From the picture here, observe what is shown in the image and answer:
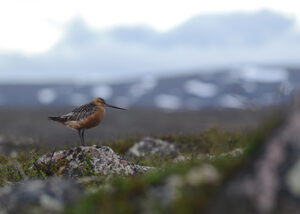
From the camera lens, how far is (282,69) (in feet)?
645

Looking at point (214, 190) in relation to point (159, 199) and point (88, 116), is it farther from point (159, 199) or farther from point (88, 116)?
point (88, 116)

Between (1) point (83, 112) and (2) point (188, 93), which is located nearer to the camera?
(1) point (83, 112)

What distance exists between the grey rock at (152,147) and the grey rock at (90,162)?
4914 millimetres

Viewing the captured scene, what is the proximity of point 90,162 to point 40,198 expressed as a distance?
10.4 ft

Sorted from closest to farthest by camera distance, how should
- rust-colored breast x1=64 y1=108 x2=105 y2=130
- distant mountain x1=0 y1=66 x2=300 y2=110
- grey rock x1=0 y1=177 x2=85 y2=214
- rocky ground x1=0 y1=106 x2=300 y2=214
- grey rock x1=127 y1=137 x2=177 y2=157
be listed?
rocky ground x1=0 y1=106 x2=300 y2=214
grey rock x1=0 y1=177 x2=85 y2=214
rust-colored breast x1=64 y1=108 x2=105 y2=130
grey rock x1=127 y1=137 x2=177 y2=157
distant mountain x1=0 y1=66 x2=300 y2=110

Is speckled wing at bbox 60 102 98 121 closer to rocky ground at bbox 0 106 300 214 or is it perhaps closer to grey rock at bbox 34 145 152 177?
grey rock at bbox 34 145 152 177

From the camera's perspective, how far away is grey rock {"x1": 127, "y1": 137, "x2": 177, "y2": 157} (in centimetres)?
1339

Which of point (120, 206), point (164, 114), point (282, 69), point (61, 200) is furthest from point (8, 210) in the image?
point (282, 69)

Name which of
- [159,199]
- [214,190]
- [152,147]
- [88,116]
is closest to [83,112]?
[88,116]

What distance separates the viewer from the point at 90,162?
8086 mm

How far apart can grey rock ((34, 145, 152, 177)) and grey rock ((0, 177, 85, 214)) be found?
273 cm

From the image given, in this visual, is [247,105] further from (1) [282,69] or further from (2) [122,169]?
(1) [282,69]

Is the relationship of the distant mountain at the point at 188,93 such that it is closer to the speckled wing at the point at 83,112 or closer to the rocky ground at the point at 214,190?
the speckled wing at the point at 83,112

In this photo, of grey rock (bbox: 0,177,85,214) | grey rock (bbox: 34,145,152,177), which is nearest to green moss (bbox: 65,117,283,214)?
grey rock (bbox: 0,177,85,214)
